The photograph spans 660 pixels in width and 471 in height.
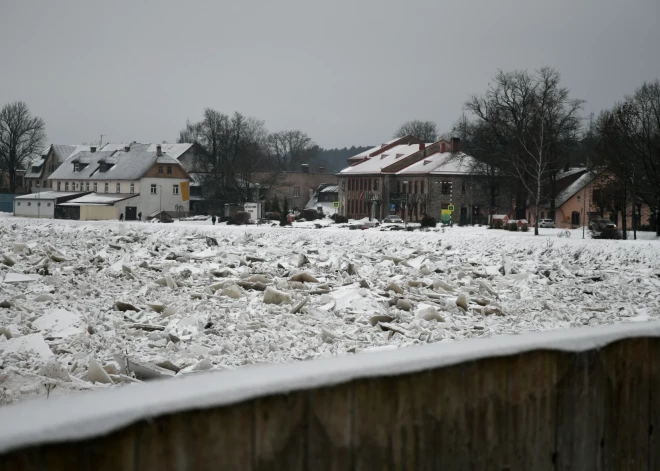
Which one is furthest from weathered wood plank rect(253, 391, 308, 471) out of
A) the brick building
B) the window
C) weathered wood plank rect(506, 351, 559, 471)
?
the window

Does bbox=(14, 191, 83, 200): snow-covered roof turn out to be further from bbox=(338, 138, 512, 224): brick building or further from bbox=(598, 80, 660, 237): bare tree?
bbox=(598, 80, 660, 237): bare tree

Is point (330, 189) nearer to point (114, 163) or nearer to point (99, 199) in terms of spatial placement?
point (114, 163)

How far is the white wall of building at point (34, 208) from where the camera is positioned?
87.8 metres

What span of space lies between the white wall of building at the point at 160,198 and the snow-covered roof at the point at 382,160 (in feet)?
66.0

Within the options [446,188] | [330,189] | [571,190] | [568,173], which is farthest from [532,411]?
[330,189]

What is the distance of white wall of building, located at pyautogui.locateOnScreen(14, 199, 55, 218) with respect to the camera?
Answer: 8781 cm

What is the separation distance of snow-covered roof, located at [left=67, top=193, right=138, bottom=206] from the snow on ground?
6197 centimetres

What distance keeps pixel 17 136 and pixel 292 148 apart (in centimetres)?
6437

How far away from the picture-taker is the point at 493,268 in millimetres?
25641

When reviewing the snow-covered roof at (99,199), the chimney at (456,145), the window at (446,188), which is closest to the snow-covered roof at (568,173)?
the window at (446,188)

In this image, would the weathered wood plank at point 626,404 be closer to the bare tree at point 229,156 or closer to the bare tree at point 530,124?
the bare tree at point 530,124

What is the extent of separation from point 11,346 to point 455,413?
1075 centimetres

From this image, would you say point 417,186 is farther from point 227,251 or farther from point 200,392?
point 200,392

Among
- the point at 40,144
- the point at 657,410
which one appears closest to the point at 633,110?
the point at 657,410
